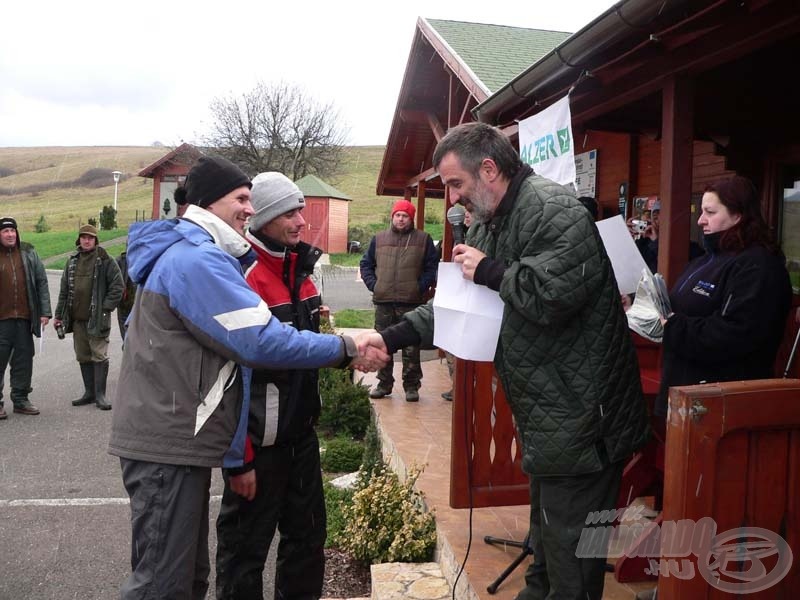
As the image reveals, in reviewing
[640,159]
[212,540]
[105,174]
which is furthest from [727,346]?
[105,174]

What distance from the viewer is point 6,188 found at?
335 feet

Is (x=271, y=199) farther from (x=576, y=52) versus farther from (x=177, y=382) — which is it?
(x=576, y=52)

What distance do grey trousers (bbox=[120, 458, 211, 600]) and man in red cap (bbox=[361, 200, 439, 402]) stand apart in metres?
5.26

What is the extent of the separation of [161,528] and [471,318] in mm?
1273

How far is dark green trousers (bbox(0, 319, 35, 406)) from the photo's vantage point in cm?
791

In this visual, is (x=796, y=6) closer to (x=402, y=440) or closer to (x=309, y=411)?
(x=309, y=411)

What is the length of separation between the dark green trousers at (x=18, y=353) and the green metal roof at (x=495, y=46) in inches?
223

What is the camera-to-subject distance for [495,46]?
27.6 feet

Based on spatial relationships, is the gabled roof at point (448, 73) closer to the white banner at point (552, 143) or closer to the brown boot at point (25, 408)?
the white banner at point (552, 143)

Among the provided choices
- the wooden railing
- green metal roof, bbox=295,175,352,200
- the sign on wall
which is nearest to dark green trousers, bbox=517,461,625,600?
the wooden railing

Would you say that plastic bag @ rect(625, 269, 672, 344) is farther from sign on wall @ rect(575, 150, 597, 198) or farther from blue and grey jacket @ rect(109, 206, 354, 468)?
sign on wall @ rect(575, 150, 597, 198)

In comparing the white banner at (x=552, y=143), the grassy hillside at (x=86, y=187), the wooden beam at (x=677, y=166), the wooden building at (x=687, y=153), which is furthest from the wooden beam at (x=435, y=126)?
the grassy hillside at (x=86, y=187)

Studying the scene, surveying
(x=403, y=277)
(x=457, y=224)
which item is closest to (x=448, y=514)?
(x=457, y=224)

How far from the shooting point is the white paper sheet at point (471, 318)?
8.23 ft
